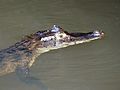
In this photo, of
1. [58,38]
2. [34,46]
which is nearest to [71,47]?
[58,38]

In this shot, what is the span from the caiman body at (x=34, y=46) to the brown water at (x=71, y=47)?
0.56 ft

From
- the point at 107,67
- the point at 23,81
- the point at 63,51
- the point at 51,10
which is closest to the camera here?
the point at 23,81

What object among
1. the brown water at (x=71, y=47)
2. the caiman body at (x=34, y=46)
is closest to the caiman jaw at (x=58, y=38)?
the caiman body at (x=34, y=46)

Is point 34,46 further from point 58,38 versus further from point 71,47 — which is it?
point 71,47

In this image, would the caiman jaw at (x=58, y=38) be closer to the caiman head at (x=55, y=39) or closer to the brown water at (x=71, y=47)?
the caiman head at (x=55, y=39)

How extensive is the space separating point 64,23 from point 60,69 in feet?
5.83

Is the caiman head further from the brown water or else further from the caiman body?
the brown water

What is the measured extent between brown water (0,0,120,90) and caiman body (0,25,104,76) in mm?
170

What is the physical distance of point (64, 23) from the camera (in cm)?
764

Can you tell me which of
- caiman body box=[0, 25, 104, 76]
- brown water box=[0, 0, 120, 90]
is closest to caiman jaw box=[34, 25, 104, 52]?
caiman body box=[0, 25, 104, 76]

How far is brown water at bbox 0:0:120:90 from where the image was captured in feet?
18.8

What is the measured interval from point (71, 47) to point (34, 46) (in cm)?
81

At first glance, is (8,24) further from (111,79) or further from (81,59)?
(111,79)

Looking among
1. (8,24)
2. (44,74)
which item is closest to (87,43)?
(44,74)
